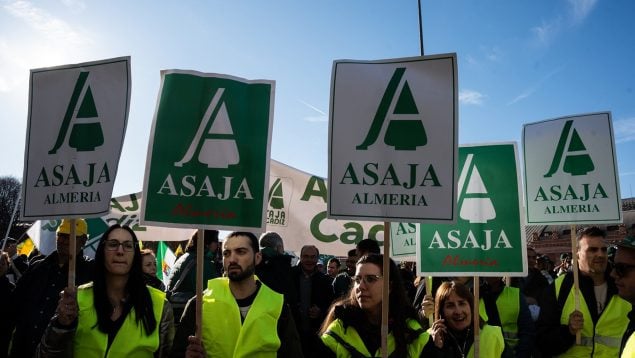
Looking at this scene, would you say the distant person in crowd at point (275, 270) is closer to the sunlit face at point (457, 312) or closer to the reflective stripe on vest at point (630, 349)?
the sunlit face at point (457, 312)

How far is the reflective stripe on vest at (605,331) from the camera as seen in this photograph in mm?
4246

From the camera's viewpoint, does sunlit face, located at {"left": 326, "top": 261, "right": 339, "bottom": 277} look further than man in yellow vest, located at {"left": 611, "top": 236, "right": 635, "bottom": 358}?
Yes

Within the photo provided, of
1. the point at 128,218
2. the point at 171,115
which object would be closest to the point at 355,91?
the point at 171,115

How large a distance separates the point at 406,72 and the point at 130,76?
179 cm

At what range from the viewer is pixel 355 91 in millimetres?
3520

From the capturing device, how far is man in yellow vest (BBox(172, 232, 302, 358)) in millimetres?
3176

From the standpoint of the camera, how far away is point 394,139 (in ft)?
11.3

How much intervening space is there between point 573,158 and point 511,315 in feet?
5.03

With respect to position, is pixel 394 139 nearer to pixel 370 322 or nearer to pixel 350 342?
pixel 370 322

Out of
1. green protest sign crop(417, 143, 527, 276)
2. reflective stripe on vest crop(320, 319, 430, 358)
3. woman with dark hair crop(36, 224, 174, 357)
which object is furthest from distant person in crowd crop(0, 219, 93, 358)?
green protest sign crop(417, 143, 527, 276)

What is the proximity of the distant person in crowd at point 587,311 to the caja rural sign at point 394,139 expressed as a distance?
1.92 metres

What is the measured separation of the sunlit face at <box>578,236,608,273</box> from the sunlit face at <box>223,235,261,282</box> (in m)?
2.89

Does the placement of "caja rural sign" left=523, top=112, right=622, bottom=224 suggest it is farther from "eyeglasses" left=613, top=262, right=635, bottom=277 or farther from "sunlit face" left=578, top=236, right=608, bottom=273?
"eyeglasses" left=613, top=262, right=635, bottom=277

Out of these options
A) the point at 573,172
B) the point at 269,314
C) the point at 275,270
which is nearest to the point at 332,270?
the point at 275,270
